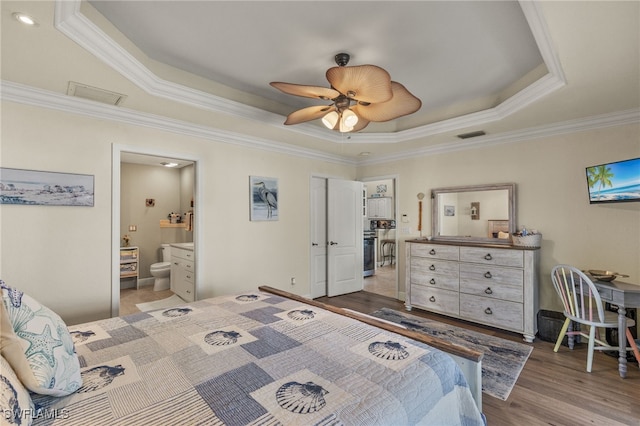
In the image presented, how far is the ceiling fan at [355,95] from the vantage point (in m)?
1.93

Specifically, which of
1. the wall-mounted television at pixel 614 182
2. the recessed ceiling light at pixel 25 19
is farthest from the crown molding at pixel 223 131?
the recessed ceiling light at pixel 25 19

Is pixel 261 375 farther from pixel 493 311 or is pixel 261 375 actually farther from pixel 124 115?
pixel 493 311

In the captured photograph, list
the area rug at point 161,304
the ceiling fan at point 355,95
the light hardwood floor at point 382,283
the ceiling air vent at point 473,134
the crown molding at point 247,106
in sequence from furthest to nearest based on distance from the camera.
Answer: the light hardwood floor at point 382,283
the area rug at point 161,304
the ceiling air vent at point 473,134
the ceiling fan at point 355,95
the crown molding at point 247,106

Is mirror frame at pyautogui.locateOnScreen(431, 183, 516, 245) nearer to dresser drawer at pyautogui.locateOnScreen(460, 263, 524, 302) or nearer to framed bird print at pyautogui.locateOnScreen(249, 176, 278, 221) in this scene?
dresser drawer at pyautogui.locateOnScreen(460, 263, 524, 302)

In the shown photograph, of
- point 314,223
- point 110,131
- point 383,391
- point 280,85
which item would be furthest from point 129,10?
point 314,223

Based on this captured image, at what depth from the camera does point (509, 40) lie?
228cm

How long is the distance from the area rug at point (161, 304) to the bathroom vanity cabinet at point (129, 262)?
103 centimetres

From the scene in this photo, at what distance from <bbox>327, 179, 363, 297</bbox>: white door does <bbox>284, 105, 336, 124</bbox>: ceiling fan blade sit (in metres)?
2.18

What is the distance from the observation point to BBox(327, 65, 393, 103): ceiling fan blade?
6.15 feet

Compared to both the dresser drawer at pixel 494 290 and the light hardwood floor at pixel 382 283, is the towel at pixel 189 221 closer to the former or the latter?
the light hardwood floor at pixel 382 283

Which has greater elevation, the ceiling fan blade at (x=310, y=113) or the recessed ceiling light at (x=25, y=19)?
the recessed ceiling light at (x=25, y=19)

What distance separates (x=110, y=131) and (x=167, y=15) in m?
1.44

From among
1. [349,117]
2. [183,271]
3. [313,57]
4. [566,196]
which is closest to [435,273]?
[566,196]

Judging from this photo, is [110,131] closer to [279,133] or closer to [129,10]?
[129,10]
